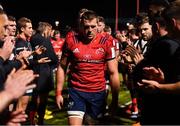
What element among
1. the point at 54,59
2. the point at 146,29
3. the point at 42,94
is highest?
the point at 146,29

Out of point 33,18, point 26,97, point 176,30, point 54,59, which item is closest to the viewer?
point 176,30

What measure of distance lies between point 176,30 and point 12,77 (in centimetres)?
149

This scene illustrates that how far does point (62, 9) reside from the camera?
31.7 meters

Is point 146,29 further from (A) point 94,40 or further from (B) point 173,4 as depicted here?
(B) point 173,4

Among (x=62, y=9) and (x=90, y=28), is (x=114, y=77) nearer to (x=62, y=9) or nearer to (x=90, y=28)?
(x=90, y=28)

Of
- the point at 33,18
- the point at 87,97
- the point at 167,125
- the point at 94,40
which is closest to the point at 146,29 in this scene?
the point at 94,40

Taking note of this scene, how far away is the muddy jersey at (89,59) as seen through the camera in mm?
6418

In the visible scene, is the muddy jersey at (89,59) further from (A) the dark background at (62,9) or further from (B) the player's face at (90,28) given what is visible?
(A) the dark background at (62,9)

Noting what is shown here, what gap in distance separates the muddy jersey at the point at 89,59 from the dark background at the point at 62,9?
2417 cm

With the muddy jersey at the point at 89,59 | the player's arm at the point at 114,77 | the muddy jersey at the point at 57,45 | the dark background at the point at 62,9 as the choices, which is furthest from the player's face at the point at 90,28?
the dark background at the point at 62,9

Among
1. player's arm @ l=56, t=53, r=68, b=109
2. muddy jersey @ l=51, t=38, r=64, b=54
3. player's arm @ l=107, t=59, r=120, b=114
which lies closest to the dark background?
muddy jersey @ l=51, t=38, r=64, b=54

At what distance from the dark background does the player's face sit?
24176 millimetres

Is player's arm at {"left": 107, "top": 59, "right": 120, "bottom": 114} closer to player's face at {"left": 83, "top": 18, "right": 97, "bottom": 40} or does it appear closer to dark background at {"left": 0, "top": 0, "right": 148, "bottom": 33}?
player's face at {"left": 83, "top": 18, "right": 97, "bottom": 40}

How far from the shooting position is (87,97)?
6.42 meters
